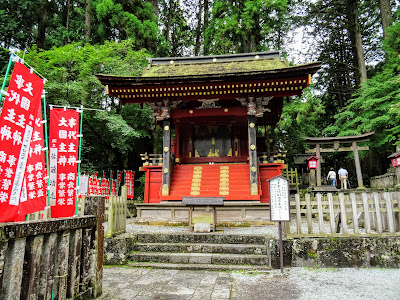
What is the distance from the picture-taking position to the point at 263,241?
20.6 feet

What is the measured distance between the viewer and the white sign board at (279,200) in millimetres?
5184

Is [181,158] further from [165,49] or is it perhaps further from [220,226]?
[165,49]

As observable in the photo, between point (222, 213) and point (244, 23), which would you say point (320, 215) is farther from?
point (244, 23)

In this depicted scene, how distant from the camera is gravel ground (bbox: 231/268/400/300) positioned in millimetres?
3812

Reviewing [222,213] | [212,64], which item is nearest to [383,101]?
[212,64]

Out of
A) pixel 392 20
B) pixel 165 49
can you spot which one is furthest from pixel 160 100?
pixel 392 20

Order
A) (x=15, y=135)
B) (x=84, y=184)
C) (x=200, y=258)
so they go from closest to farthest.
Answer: (x=15, y=135) → (x=200, y=258) → (x=84, y=184)

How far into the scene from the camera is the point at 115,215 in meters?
6.23

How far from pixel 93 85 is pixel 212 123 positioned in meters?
6.60

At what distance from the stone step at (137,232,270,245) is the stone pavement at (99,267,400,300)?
3.79ft

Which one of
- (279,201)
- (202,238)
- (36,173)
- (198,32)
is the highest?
(198,32)

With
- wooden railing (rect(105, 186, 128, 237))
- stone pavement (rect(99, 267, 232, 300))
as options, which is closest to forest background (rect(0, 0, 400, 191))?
wooden railing (rect(105, 186, 128, 237))

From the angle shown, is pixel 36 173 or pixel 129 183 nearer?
pixel 36 173

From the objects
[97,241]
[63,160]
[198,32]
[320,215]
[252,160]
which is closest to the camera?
[97,241]
